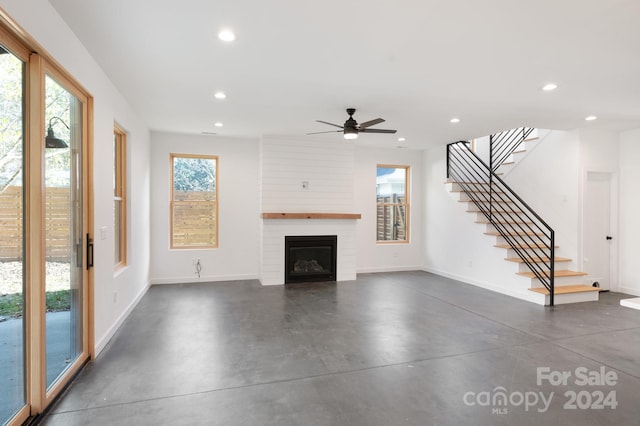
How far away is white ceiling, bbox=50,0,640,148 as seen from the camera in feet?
7.79

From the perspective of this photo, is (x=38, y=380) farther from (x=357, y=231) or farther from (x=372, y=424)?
(x=357, y=231)

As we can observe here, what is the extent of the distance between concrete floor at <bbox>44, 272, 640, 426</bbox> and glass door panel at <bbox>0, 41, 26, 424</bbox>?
1.27ft

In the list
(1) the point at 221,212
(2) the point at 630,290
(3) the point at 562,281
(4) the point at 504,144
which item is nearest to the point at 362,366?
(3) the point at 562,281

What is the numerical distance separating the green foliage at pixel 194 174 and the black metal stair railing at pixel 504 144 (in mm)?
5590

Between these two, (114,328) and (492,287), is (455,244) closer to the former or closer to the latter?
(492,287)

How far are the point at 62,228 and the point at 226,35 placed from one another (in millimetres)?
1945

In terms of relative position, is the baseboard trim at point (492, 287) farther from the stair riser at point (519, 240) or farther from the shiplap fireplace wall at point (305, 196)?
the shiplap fireplace wall at point (305, 196)

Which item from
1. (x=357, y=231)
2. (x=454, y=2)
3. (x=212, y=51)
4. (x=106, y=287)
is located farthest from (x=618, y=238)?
(x=106, y=287)

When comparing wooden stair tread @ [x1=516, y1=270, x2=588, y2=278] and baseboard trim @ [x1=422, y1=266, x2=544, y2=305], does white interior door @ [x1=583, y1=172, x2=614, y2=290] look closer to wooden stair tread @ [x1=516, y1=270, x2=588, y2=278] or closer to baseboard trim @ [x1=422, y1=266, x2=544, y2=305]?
wooden stair tread @ [x1=516, y1=270, x2=588, y2=278]

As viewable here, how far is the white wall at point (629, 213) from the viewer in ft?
18.6

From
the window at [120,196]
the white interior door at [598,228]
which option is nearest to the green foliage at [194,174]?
the window at [120,196]

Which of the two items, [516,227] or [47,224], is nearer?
[47,224]

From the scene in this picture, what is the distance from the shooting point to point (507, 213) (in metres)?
6.53

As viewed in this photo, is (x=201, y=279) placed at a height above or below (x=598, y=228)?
below
